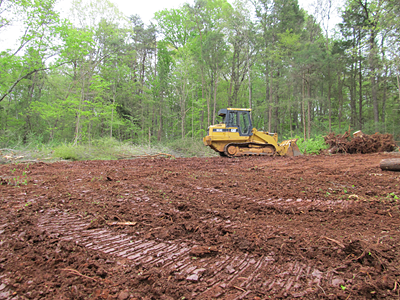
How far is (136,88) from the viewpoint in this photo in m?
22.0

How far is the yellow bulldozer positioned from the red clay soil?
786 cm

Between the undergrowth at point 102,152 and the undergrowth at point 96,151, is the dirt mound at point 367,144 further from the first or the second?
the undergrowth at point 102,152

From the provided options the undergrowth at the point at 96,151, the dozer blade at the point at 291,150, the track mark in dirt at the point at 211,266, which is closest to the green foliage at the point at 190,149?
the undergrowth at the point at 96,151

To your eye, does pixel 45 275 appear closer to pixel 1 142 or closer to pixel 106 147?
pixel 106 147

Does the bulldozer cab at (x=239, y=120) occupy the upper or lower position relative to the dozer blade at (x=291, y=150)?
upper

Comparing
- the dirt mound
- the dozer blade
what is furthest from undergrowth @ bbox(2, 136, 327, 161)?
the dozer blade

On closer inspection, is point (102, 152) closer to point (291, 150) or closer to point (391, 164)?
point (291, 150)

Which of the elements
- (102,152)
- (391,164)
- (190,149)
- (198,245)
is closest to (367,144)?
(391,164)

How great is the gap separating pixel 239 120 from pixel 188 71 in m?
10.6

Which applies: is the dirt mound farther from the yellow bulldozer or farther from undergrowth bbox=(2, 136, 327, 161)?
the yellow bulldozer

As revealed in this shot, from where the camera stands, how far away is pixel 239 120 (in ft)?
37.2

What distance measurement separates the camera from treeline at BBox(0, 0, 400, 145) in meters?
15.4

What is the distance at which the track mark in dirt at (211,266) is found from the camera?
4.44 feet

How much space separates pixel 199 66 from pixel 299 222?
1973 cm
